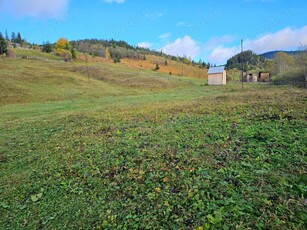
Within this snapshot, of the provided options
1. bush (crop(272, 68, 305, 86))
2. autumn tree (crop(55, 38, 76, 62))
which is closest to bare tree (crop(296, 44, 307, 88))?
bush (crop(272, 68, 305, 86))

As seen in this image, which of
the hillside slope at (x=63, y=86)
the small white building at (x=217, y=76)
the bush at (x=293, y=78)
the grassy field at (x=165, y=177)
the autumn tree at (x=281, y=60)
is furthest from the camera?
the autumn tree at (x=281, y=60)

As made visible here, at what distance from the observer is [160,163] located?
466cm

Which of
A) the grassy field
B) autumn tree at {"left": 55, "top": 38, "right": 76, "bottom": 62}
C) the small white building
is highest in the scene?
autumn tree at {"left": 55, "top": 38, "right": 76, "bottom": 62}

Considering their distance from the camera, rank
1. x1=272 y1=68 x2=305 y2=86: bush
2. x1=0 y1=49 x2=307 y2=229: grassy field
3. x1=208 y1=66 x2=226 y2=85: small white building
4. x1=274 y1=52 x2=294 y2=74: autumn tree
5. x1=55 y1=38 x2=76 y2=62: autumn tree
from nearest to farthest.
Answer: x1=0 y1=49 x2=307 y2=229: grassy field < x1=272 y1=68 x2=305 y2=86: bush < x1=208 y1=66 x2=226 y2=85: small white building < x1=274 y1=52 x2=294 y2=74: autumn tree < x1=55 y1=38 x2=76 y2=62: autumn tree

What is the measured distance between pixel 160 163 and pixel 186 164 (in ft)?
1.97

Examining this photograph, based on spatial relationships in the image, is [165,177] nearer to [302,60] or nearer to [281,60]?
[302,60]

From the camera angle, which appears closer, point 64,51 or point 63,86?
point 63,86

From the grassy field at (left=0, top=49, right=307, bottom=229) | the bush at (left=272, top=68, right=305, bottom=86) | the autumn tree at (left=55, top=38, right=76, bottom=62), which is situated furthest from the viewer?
the autumn tree at (left=55, top=38, right=76, bottom=62)

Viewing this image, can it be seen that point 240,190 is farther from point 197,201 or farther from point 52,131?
point 52,131

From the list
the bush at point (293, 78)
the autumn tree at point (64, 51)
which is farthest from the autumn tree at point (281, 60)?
the autumn tree at point (64, 51)

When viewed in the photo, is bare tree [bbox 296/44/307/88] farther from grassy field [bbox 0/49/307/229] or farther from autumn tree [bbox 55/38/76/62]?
autumn tree [bbox 55/38/76/62]

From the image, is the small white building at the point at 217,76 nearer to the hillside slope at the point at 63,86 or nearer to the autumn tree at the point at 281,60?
the hillside slope at the point at 63,86

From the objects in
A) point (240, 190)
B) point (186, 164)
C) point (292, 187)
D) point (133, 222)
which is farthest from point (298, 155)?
point (133, 222)

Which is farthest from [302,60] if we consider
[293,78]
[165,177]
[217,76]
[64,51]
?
[64,51]
